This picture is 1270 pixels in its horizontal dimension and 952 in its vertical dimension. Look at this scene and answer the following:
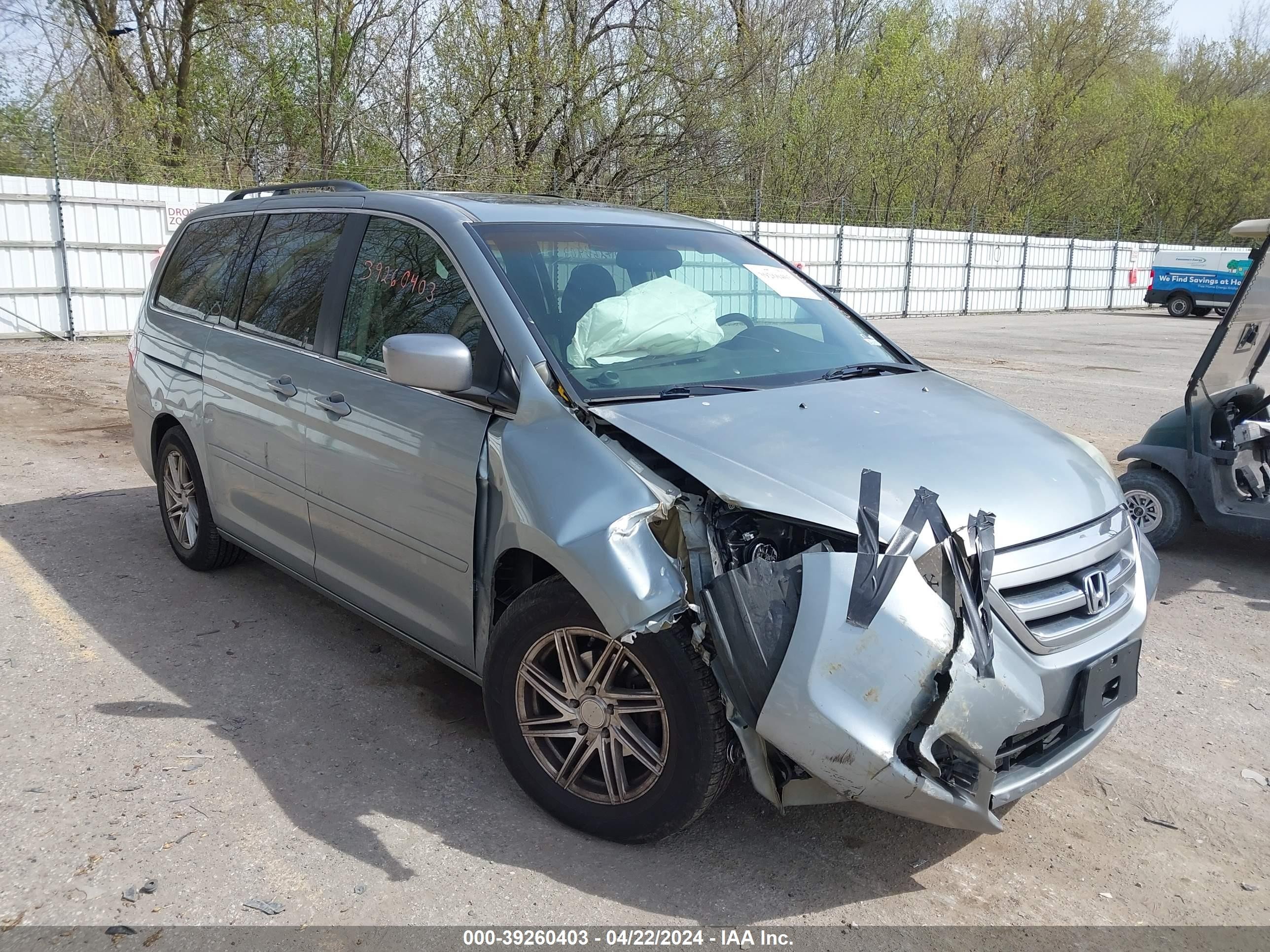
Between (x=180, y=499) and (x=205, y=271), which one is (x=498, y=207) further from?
(x=180, y=499)

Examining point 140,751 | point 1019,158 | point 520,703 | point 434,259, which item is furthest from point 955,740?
point 1019,158

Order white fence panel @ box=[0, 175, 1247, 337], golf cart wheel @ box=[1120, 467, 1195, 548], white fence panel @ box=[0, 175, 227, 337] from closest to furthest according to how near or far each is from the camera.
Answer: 1. golf cart wheel @ box=[1120, 467, 1195, 548]
2. white fence panel @ box=[0, 175, 227, 337]
3. white fence panel @ box=[0, 175, 1247, 337]

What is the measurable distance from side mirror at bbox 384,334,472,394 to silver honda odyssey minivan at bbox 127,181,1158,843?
0.03ft

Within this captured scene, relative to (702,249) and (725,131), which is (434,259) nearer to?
(702,249)

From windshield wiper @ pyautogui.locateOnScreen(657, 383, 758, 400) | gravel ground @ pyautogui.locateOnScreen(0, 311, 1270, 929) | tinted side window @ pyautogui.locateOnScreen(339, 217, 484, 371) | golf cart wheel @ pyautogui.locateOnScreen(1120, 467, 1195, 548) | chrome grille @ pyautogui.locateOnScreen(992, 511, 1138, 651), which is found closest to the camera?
chrome grille @ pyautogui.locateOnScreen(992, 511, 1138, 651)

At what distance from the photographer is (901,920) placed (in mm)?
2654

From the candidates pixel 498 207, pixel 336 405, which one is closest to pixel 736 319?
pixel 498 207

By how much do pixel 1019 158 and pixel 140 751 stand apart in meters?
43.1

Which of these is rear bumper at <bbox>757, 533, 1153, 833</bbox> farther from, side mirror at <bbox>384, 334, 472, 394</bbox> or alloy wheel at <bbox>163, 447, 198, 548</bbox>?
alloy wheel at <bbox>163, 447, 198, 548</bbox>

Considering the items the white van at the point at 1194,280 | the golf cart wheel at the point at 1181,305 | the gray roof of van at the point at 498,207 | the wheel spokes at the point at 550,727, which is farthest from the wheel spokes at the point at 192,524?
the golf cart wheel at the point at 1181,305

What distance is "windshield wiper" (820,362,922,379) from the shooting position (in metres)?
3.62

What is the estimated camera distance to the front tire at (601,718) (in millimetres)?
2627

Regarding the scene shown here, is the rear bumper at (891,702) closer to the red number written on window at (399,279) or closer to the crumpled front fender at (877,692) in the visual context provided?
the crumpled front fender at (877,692)

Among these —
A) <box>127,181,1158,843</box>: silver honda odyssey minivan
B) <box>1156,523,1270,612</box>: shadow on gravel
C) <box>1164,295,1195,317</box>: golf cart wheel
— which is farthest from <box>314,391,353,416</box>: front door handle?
<box>1164,295,1195,317</box>: golf cart wheel
